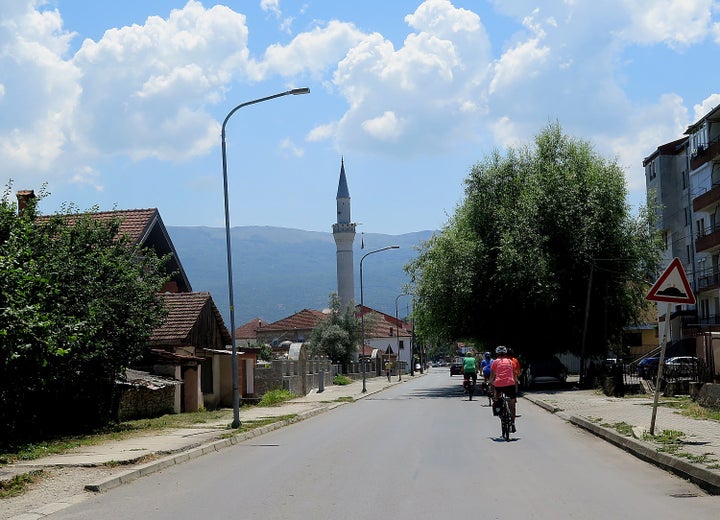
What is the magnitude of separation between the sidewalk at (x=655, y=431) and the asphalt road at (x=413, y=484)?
0.24 metres

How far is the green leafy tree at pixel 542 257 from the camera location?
40969 mm

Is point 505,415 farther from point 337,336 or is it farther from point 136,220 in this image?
point 337,336

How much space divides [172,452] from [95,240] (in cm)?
807

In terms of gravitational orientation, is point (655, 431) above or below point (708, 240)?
below

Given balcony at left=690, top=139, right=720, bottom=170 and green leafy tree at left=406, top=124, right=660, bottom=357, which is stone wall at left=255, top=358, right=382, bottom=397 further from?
balcony at left=690, top=139, right=720, bottom=170

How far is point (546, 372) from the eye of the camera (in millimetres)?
41969

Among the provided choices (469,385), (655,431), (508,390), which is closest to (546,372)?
(469,385)

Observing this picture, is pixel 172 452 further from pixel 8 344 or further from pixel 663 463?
pixel 663 463

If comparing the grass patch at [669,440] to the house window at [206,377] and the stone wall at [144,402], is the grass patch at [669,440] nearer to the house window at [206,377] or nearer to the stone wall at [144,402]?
the stone wall at [144,402]

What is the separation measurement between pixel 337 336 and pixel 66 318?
2599 inches

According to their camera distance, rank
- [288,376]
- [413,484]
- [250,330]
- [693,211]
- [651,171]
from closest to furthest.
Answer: [413,484], [288,376], [693,211], [651,171], [250,330]

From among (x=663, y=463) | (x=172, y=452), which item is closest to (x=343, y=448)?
(x=172, y=452)

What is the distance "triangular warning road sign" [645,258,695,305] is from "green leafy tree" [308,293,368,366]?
219 ft

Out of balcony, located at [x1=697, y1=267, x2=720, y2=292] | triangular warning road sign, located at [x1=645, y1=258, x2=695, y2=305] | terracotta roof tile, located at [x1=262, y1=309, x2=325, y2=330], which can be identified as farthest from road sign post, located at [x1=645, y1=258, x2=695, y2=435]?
terracotta roof tile, located at [x1=262, y1=309, x2=325, y2=330]
